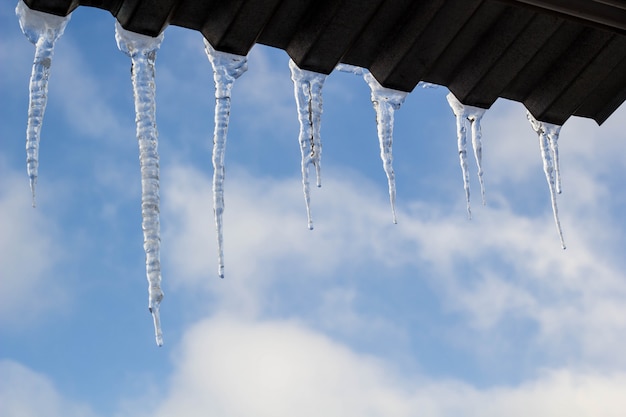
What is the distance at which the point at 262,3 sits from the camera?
3660 mm

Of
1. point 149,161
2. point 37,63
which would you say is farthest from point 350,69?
point 37,63

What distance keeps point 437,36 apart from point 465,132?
970mm

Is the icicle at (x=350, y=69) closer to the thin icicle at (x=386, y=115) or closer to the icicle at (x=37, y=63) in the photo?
the thin icicle at (x=386, y=115)

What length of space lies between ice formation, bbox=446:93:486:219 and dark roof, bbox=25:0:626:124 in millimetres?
68

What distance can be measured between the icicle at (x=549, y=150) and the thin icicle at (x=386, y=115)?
0.73 meters

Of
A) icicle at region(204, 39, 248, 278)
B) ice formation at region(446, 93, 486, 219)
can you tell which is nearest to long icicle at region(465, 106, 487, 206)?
ice formation at region(446, 93, 486, 219)

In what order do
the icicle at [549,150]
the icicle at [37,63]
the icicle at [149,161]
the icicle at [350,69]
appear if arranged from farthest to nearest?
the icicle at [549,150], the icicle at [350,69], the icicle at [149,161], the icicle at [37,63]

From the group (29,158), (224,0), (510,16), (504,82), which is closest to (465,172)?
(504,82)

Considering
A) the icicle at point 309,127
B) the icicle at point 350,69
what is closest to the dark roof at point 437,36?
the icicle at point 350,69

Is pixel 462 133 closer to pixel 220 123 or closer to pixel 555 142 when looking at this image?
pixel 555 142

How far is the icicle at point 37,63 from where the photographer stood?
3652mm

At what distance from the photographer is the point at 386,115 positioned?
14.9 ft

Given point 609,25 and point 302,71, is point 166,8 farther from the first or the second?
point 609,25

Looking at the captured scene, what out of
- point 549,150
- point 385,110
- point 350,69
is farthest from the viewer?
point 549,150
